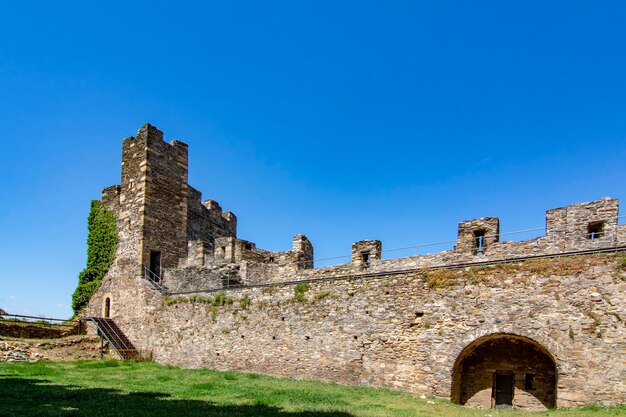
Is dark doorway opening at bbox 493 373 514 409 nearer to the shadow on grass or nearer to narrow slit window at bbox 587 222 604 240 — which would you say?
narrow slit window at bbox 587 222 604 240

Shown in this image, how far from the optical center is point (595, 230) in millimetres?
18219

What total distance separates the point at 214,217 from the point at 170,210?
5581 mm

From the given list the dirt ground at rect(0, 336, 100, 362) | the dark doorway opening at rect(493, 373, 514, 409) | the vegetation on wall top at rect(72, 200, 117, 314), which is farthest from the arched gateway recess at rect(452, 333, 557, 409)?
the vegetation on wall top at rect(72, 200, 117, 314)

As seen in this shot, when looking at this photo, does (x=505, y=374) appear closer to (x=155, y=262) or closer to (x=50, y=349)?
(x=155, y=262)

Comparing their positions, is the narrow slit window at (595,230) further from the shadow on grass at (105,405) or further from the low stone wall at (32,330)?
the low stone wall at (32,330)

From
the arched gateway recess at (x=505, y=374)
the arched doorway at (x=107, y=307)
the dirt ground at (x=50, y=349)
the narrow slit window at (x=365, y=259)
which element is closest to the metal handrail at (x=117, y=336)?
the dirt ground at (x=50, y=349)

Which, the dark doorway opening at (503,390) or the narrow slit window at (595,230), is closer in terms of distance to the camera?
the dark doorway opening at (503,390)

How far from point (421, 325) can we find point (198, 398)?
719 centimetres

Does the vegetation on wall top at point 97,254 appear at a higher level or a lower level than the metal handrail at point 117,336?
higher

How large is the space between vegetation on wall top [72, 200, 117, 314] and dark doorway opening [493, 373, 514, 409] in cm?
2336

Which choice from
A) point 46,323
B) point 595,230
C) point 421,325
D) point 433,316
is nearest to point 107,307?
point 46,323

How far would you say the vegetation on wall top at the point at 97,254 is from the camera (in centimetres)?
3238

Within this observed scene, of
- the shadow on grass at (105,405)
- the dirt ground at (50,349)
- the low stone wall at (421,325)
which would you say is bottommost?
the dirt ground at (50,349)

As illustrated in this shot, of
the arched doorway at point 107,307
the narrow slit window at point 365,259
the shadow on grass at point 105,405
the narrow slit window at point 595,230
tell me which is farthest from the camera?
the arched doorway at point 107,307
